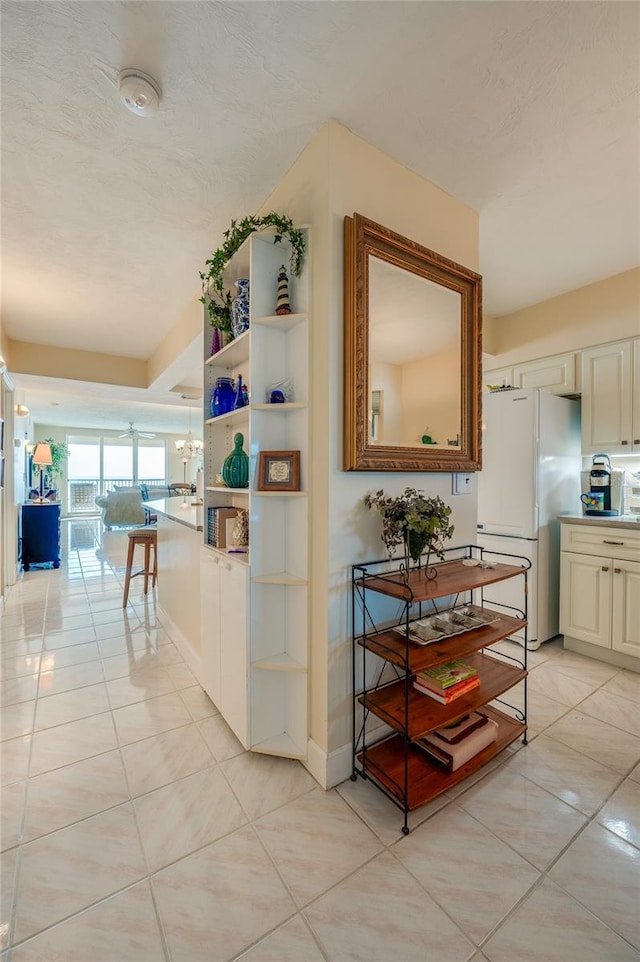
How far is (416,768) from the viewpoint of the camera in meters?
1.51

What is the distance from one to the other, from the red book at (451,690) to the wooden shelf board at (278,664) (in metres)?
0.49

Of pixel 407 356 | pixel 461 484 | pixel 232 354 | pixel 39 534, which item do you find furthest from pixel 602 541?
pixel 39 534

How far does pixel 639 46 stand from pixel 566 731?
2702 millimetres

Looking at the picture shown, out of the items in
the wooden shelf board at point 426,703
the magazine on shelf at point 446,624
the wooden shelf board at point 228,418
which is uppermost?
the wooden shelf board at point 228,418

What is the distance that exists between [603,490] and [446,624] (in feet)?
6.39

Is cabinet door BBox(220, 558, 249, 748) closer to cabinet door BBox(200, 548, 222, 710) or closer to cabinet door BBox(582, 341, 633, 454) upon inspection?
cabinet door BBox(200, 548, 222, 710)

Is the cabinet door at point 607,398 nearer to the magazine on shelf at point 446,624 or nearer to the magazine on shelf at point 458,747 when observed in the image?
the magazine on shelf at point 446,624

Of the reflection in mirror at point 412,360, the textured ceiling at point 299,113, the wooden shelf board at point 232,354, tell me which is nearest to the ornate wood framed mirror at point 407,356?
the reflection in mirror at point 412,360

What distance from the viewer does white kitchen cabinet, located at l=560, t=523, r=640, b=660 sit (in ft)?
7.86

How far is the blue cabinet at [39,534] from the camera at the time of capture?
16.6ft

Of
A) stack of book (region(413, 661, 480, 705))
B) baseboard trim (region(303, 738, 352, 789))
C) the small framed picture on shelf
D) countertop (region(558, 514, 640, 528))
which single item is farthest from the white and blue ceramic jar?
countertop (region(558, 514, 640, 528))

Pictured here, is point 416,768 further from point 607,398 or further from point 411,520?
point 607,398

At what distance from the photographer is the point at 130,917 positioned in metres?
1.08

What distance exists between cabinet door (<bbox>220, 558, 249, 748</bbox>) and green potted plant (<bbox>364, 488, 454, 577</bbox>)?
2.09 feet
